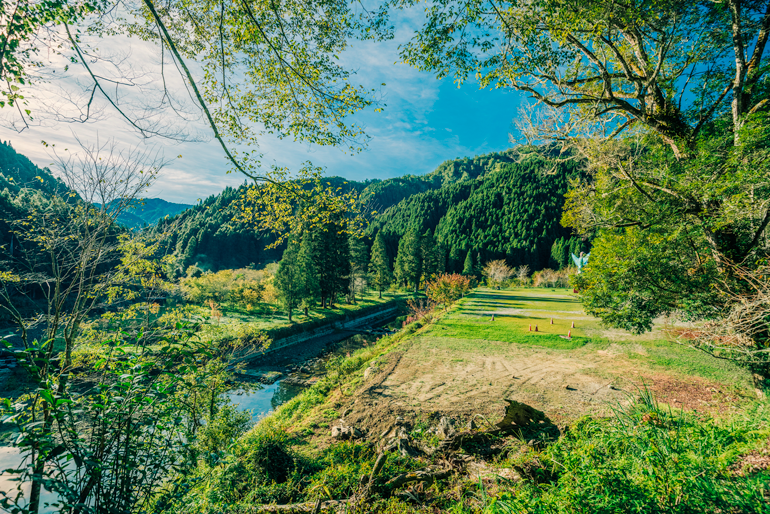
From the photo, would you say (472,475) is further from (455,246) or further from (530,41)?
(455,246)

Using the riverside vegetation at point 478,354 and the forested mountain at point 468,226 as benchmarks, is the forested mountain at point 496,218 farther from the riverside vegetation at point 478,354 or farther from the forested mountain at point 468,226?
the riverside vegetation at point 478,354

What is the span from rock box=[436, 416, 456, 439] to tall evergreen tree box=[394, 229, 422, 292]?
4397cm

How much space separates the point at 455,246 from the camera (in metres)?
81.3

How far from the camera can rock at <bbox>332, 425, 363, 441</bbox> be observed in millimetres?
6398

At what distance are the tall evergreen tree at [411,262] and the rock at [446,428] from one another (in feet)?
144

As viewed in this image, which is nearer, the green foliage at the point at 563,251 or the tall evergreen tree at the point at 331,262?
the tall evergreen tree at the point at 331,262

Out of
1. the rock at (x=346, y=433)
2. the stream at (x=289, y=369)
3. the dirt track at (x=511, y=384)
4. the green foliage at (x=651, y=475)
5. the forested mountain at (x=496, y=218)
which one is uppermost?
the forested mountain at (x=496, y=218)

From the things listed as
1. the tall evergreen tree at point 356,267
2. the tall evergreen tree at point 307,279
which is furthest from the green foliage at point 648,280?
the tall evergreen tree at point 356,267

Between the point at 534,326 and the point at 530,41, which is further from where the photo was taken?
the point at 534,326

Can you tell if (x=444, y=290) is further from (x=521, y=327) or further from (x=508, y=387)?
(x=508, y=387)

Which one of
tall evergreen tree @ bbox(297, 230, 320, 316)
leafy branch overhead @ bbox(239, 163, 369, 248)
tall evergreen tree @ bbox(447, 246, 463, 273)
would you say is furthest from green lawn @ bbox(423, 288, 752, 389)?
tall evergreen tree @ bbox(447, 246, 463, 273)

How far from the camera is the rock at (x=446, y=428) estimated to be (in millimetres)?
5723

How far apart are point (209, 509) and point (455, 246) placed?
81.4 meters

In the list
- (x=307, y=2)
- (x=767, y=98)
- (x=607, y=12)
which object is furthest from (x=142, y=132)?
(x=767, y=98)
